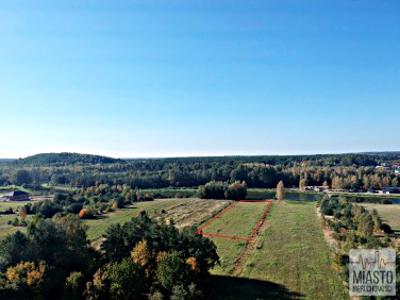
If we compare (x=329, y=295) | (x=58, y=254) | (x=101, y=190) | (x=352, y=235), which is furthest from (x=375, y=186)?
(x=58, y=254)

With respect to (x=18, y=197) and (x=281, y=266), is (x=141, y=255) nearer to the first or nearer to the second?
(x=281, y=266)

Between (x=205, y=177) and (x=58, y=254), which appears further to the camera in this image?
(x=205, y=177)

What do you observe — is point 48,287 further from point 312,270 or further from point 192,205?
point 192,205

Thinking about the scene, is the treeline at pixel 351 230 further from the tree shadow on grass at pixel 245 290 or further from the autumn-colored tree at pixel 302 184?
the autumn-colored tree at pixel 302 184

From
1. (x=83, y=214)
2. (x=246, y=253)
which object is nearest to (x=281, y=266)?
(x=246, y=253)

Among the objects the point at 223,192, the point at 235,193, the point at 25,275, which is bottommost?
the point at 235,193

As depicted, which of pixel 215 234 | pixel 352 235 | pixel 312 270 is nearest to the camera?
pixel 312 270
